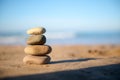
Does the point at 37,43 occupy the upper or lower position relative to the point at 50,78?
upper

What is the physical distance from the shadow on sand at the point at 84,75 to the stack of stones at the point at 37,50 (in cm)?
254

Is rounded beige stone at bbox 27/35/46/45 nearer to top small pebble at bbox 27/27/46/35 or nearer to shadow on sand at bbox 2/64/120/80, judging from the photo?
top small pebble at bbox 27/27/46/35

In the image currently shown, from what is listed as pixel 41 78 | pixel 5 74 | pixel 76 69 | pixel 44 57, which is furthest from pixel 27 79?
pixel 44 57

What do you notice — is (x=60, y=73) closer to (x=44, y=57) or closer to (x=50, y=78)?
(x=50, y=78)

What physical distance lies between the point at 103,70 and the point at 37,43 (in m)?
3.94

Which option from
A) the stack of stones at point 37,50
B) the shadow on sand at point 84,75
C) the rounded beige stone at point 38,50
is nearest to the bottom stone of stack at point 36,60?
the stack of stones at point 37,50

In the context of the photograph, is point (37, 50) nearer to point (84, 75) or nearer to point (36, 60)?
point (36, 60)

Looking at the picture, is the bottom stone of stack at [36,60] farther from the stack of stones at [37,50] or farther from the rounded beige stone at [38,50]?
the rounded beige stone at [38,50]

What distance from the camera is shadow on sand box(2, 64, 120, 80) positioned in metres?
10.7

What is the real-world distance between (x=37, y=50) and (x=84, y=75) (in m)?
3.75

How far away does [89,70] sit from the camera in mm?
12320

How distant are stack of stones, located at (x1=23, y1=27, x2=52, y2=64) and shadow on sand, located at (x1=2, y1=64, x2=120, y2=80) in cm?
254

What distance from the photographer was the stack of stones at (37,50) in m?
14.0

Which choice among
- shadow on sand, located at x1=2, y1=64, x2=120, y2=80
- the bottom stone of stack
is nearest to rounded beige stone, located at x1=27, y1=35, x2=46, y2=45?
the bottom stone of stack
